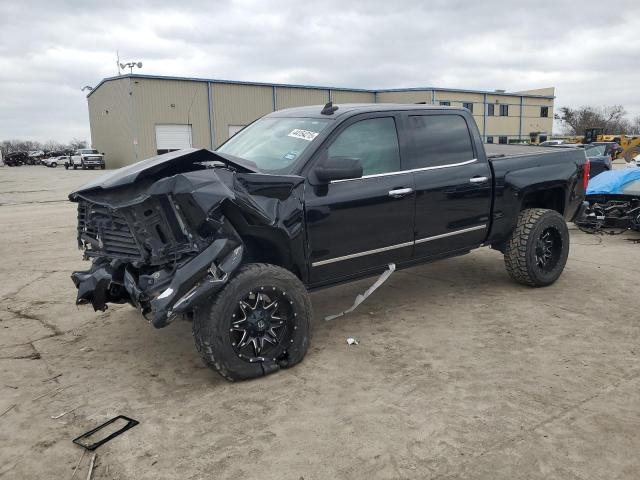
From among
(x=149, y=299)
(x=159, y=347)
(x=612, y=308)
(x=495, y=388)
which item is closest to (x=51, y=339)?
(x=159, y=347)

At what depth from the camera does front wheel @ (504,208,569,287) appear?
542 centimetres

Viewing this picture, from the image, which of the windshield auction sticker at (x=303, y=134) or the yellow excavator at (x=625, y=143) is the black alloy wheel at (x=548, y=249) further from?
the yellow excavator at (x=625, y=143)

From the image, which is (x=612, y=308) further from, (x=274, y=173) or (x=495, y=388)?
(x=274, y=173)

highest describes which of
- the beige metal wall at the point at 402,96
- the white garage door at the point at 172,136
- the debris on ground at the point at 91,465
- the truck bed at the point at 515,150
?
the beige metal wall at the point at 402,96

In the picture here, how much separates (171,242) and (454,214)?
8.74 ft

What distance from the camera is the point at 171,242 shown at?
11.1 feet

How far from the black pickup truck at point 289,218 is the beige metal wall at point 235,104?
35.0 metres

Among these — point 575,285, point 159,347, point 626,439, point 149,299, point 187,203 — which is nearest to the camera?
point 626,439

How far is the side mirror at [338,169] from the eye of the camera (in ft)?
12.6

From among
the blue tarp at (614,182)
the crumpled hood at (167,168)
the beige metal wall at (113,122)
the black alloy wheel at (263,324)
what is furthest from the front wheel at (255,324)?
the beige metal wall at (113,122)

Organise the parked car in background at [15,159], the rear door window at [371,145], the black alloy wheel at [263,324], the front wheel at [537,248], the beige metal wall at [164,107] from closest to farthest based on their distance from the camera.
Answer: the black alloy wheel at [263,324] → the rear door window at [371,145] → the front wheel at [537,248] → the beige metal wall at [164,107] → the parked car in background at [15,159]

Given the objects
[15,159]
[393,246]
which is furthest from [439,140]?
[15,159]

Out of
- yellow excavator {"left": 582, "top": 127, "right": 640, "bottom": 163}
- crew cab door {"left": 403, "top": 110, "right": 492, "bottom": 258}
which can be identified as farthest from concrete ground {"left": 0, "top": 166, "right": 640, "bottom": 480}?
yellow excavator {"left": 582, "top": 127, "right": 640, "bottom": 163}

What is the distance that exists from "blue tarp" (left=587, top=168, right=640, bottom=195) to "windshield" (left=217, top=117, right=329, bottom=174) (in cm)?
650
